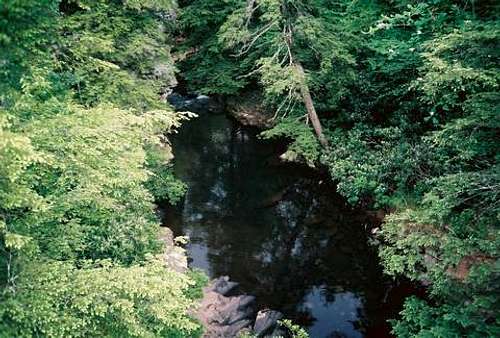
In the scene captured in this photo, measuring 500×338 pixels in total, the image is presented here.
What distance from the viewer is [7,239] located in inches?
165

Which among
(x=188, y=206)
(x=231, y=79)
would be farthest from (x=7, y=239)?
(x=231, y=79)

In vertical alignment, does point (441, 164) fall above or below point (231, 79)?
below

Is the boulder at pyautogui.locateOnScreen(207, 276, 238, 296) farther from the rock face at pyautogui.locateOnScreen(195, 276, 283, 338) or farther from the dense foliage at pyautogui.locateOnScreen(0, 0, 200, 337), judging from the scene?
the dense foliage at pyautogui.locateOnScreen(0, 0, 200, 337)

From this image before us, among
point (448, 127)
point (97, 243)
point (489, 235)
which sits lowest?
→ point (97, 243)

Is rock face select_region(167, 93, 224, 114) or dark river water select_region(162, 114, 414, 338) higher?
rock face select_region(167, 93, 224, 114)

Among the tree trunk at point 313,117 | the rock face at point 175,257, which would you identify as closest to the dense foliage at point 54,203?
the rock face at point 175,257

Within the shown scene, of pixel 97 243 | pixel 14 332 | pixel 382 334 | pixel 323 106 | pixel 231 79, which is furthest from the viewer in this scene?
pixel 231 79

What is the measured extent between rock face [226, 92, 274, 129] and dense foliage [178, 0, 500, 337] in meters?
0.77

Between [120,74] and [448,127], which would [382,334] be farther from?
[120,74]

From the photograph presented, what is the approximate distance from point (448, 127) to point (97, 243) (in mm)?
7040

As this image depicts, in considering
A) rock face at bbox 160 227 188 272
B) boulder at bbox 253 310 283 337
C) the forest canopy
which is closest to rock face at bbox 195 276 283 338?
boulder at bbox 253 310 283 337

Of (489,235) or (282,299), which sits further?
(282,299)

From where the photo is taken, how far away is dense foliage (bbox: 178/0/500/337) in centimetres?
813

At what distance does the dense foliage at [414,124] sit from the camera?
813cm
